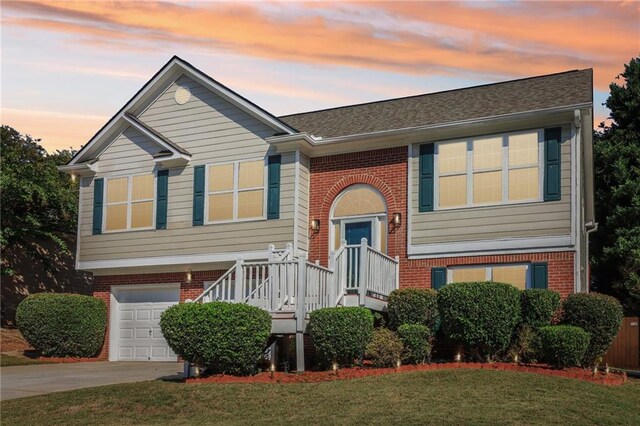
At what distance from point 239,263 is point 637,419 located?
8.67 metres

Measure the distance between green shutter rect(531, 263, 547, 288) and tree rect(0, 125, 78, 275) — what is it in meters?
16.2

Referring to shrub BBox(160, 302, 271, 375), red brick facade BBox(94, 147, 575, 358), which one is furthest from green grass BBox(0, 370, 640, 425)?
red brick facade BBox(94, 147, 575, 358)

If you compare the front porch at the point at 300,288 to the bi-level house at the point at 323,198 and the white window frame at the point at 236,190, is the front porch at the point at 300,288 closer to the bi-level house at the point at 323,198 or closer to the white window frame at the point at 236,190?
the bi-level house at the point at 323,198

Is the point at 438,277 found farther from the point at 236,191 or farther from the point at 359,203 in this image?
the point at 236,191

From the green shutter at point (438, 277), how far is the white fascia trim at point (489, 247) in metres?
0.38

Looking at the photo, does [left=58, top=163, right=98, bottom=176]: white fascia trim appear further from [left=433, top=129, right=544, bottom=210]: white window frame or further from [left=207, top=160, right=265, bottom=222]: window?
[left=433, top=129, right=544, bottom=210]: white window frame

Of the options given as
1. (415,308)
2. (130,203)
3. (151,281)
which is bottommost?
(415,308)

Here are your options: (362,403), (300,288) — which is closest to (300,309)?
(300,288)

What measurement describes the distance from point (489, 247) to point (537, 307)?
2903mm

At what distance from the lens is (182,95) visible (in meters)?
24.2

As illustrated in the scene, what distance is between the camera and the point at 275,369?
56.4 ft

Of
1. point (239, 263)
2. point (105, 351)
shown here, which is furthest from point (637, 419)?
point (105, 351)

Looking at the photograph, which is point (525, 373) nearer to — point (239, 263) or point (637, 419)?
point (637, 419)

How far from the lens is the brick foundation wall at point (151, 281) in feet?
77.9
